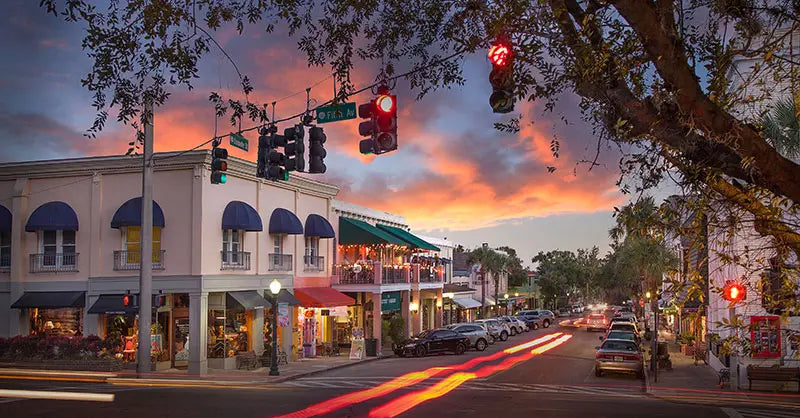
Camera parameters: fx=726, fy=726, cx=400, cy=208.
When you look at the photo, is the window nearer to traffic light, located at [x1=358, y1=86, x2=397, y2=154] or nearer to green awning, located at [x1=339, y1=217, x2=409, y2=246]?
green awning, located at [x1=339, y1=217, x2=409, y2=246]

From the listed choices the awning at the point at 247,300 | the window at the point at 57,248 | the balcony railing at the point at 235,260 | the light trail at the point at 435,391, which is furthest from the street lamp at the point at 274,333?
the window at the point at 57,248

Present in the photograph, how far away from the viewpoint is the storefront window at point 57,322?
30469 mm

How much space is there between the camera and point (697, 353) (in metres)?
32.1

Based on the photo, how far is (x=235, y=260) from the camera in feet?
102

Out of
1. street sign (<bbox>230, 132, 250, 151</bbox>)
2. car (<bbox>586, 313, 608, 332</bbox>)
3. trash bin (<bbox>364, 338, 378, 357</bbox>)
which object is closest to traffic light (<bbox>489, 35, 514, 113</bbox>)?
street sign (<bbox>230, 132, 250, 151</bbox>)

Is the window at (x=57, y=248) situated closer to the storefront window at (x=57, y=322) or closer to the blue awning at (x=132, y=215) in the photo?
the storefront window at (x=57, y=322)

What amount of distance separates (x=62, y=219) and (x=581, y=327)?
165 ft

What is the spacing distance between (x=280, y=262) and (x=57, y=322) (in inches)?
386

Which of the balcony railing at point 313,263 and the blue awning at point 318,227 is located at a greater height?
the blue awning at point 318,227

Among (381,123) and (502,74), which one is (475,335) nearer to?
(381,123)

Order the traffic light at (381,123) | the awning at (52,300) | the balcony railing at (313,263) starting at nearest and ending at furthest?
1. the traffic light at (381,123)
2. the awning at (52,300)
3. the balcony railing at (313,263)

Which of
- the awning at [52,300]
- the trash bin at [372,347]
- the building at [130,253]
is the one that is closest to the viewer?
the building at [130,253]

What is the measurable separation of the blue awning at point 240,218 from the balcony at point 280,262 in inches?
130

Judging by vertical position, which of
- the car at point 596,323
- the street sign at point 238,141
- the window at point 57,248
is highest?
the street sign at point 238,141
